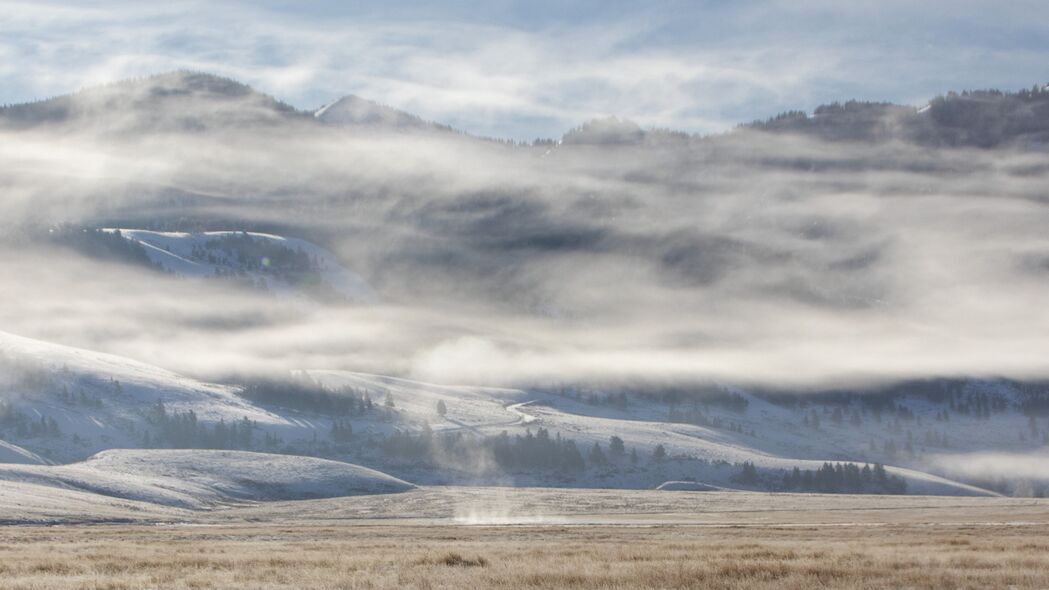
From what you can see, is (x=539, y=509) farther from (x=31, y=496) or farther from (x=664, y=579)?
(x=664, y=579)

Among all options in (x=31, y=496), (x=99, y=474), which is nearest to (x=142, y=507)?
(x=31, y=496)

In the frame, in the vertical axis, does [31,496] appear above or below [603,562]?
below

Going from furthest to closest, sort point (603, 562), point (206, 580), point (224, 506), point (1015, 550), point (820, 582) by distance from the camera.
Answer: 1. point (224, 506)
2. point (1015, 550)
3. point (603, 562)
4. point (206, 580)
5. point (820, 582)

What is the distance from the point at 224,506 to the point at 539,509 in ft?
179

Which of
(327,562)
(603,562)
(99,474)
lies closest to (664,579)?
(603,562)

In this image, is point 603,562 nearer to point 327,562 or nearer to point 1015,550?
point 327,562

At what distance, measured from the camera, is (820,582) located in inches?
1275

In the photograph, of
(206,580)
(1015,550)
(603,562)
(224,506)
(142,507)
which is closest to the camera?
(206,580)

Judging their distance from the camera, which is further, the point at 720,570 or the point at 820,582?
the point at 720,570

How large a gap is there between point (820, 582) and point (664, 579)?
4.38m

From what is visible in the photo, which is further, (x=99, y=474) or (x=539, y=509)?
(x=99, y=474)

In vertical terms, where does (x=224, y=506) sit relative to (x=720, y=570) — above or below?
below

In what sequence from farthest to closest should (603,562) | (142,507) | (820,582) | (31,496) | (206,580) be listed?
(142,507), (31,496), (603,562), (206,580), (820,582)

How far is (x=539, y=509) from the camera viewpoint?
171 m
